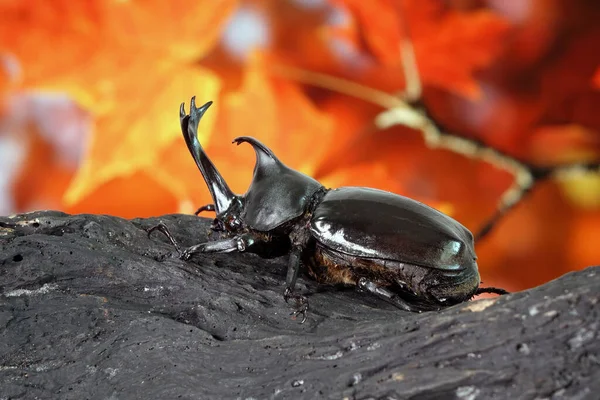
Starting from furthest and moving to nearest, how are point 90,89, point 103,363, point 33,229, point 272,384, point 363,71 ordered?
point 363,71 → point 90,89 → point 33,229 → point 103,363 → point 272,384

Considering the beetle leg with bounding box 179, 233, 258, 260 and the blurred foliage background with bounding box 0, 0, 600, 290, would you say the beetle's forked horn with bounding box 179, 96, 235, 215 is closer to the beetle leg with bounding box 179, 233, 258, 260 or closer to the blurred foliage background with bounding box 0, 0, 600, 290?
the beetle leg with bounding box 179, 233, 258, 260

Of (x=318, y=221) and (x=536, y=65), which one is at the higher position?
(x=536, y=65)

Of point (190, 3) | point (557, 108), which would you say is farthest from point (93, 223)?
point (557, 108)

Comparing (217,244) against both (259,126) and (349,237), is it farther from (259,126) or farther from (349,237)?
(259,126)

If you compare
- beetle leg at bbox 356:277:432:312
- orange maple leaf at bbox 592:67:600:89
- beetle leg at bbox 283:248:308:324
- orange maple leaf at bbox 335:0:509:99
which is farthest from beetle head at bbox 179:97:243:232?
orange maple leaf at bbox 592:67:600:89

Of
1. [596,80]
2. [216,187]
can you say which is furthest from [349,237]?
[596,80]

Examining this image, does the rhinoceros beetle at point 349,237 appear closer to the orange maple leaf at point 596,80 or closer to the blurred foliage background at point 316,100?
the blurred foliage background at point 316,100

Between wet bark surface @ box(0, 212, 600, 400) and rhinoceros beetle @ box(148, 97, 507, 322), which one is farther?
rhinoceros beetle @ box(148, 97, 507, 322)

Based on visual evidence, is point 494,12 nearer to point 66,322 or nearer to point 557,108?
point 557,108
